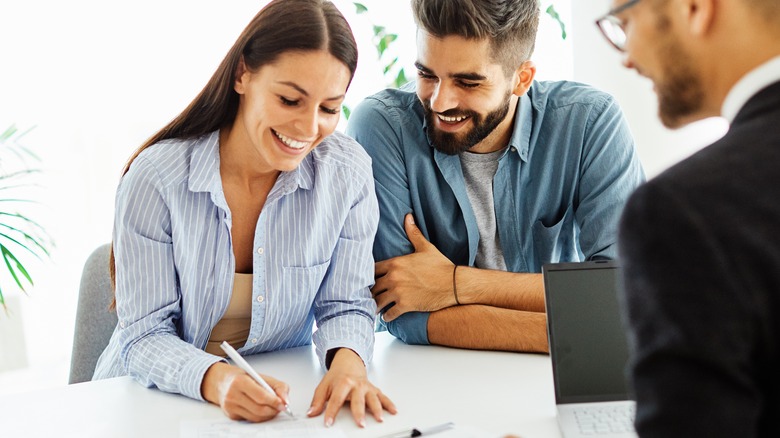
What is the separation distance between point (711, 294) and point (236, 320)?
124 cm

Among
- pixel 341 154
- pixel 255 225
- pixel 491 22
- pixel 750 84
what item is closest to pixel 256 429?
pixel 255 225

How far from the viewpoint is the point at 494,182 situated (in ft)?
6.53

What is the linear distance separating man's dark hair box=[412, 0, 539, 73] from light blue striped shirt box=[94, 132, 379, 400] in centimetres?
34

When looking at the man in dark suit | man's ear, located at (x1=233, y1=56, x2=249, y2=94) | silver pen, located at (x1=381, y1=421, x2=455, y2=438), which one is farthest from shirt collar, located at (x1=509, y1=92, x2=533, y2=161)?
the man in dark suit

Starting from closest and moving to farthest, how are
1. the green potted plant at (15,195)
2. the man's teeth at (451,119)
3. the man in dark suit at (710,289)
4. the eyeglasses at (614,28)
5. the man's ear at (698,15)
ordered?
1. the man in dark suit at (710,289)
2. the man's ear at (698,15)
3. the eyeglasses at (614,28)
4. the man's teeth at (451,119)
5. the green potted plant at (15,195)

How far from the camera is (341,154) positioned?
5.92ft

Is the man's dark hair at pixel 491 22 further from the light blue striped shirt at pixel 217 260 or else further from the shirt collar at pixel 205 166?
the shirt collar at pixel 205 166

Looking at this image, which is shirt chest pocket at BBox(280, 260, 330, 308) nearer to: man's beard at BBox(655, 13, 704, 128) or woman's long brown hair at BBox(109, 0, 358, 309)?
woman's long brown hair at BBox(109, 0, 358, 309)

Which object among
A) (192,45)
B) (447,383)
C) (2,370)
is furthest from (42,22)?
(447,383)

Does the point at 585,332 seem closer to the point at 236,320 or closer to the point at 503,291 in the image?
the point at 503,291

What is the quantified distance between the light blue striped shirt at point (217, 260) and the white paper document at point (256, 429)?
12 centimetres

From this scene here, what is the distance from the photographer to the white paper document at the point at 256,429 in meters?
1.33

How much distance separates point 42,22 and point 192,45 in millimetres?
509

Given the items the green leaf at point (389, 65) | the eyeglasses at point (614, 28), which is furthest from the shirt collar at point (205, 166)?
the green leaf at point (389, 65)
